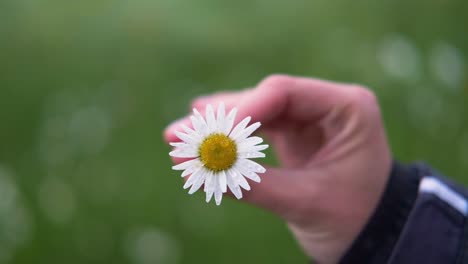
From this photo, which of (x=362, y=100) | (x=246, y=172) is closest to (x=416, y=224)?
(x=362, y=100)

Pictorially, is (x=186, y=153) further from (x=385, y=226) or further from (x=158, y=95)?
(x=158, y=95)

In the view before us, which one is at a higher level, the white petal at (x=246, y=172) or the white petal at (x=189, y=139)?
the white petal at (x=189, y=139)

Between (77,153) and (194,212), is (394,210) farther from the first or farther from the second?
(77,153)

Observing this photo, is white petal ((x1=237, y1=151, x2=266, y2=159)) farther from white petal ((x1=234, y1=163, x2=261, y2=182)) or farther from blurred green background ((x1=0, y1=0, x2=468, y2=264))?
blurred green background ((x1=0, y1=0, x2=468, y2=264))

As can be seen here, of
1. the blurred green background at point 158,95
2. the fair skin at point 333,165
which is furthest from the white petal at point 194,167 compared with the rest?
the blurred green background at point 158,95

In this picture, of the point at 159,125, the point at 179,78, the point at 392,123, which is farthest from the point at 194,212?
the point at 392,123

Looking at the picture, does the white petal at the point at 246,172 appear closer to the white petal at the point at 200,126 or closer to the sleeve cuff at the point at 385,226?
the white petal at the point at 200,126

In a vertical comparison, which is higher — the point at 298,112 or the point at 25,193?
the point at 298,112

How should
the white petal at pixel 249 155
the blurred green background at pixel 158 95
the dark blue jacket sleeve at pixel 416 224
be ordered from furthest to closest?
1. the blurred green background at pixel 158 95
2. the dark blue jacket sleeve at pixel 416 224
3. the white petal at pixel 249 155
